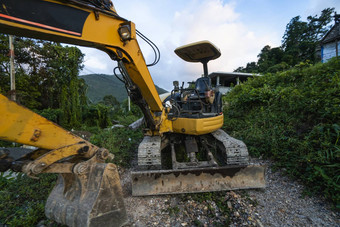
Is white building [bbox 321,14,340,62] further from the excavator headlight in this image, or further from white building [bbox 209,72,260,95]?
the excavator headlight

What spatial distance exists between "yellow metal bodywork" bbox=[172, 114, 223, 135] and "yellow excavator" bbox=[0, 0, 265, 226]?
2cm

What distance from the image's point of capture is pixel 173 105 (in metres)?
3.47

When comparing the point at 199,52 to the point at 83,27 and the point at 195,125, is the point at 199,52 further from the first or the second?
the point at 83,27

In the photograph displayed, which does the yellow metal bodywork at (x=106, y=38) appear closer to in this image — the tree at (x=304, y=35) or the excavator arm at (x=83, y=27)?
the excavator arm at (x=83, y=27)

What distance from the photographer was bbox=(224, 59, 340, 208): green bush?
270 cm

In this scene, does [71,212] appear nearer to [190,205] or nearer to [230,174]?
[190,205]

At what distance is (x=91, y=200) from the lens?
5.76 ft

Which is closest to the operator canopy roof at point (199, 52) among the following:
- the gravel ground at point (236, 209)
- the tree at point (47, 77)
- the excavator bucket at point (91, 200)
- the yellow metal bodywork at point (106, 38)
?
the yellow metal bodywork at point (106, 38)

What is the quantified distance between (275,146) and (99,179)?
405 cm

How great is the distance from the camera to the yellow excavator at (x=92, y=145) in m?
1.30

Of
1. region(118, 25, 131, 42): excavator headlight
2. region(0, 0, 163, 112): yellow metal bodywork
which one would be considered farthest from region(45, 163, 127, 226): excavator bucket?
region(118, 25, 131, 42): excavator headlight

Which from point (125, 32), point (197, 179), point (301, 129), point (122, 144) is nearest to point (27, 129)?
point (125, 32)

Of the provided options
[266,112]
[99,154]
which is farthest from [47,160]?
[266,112]

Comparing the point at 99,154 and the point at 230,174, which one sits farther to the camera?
the point at 230,174
